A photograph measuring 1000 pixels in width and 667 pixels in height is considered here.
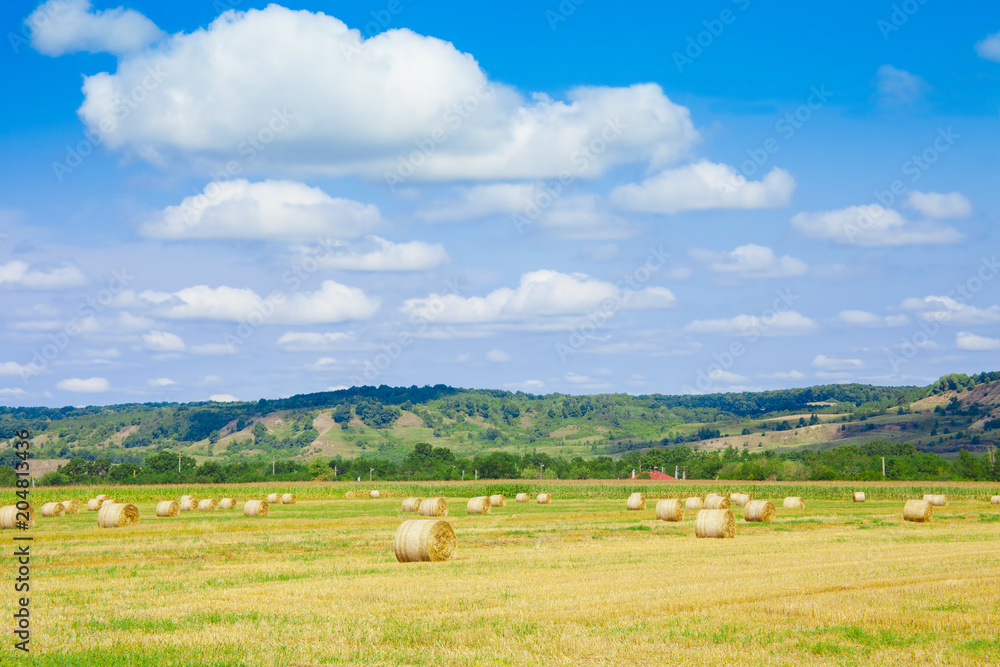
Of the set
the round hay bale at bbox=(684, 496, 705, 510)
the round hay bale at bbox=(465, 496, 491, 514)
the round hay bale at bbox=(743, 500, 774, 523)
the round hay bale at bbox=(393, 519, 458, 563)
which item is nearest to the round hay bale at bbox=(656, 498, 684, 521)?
the round hay bale at bbox=(743, 500, 774, 523)

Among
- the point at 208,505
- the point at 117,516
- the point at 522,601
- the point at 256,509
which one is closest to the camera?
the point at 522,601

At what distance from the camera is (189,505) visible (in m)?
60.9

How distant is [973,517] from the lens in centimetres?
4806

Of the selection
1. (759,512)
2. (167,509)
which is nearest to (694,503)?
(759,512)

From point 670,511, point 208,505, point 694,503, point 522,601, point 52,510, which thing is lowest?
point 208,505

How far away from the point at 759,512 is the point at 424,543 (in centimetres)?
A: 2302

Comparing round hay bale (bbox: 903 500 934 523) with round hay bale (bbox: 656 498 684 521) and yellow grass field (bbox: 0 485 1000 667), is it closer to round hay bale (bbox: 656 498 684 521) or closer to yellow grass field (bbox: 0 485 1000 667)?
yellow grass field (bbox: 0 485 1000 667)

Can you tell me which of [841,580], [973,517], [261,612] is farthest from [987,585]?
[973,517]

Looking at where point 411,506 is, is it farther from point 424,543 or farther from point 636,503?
point 424,543

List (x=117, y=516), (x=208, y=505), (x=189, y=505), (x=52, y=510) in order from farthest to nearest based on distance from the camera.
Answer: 1. (x=208, y=505)
2. (x=189, y=505)
3. (x=52, y=510)
4. (x=117, y=516)

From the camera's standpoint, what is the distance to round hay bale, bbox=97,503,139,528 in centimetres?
4175

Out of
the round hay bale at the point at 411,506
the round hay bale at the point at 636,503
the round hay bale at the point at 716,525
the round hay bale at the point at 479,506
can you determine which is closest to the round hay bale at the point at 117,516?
the round hay bale at the point at 411,506

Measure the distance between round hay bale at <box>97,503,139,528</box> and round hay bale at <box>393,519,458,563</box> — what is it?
813 inches

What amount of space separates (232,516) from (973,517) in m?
38.1
